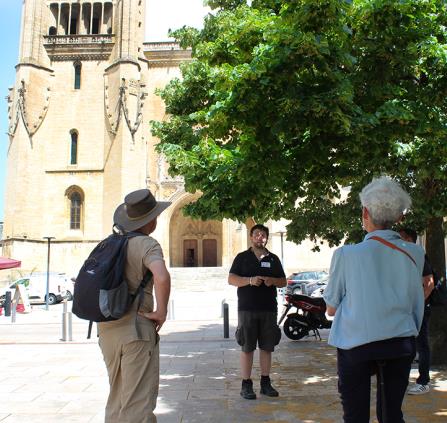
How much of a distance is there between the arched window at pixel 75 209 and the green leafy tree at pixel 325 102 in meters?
29.1

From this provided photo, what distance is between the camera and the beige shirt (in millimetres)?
3053

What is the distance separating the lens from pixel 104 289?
115 inches

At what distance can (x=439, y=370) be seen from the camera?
6.79 meters

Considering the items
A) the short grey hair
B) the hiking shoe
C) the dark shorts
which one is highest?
the short grey hair

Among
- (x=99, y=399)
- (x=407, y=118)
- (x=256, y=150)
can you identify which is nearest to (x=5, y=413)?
(x=99, y=399)

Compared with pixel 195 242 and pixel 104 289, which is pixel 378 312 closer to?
pixel 104 289

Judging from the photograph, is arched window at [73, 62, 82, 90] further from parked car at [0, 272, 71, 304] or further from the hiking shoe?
the hiking shoe

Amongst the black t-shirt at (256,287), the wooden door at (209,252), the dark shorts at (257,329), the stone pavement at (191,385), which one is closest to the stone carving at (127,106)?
the wooden door at (209,252)

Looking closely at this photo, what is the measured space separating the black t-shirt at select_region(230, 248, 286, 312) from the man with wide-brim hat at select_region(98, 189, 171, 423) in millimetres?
2345

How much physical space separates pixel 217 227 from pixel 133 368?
3601cm

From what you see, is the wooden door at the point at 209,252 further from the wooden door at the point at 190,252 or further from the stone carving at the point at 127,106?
the stone carving at the point at 127,106

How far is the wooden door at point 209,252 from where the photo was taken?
39.2 metres

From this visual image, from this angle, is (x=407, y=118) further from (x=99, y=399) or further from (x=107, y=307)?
(x=99, y=399)

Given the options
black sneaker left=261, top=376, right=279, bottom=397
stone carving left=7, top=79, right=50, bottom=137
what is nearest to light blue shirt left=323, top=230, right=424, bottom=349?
black sneaker left=261, top=376, right=279, bottom=397
